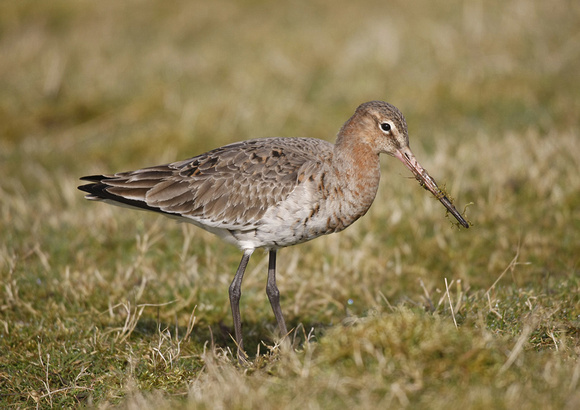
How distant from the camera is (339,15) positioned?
49.9 feet

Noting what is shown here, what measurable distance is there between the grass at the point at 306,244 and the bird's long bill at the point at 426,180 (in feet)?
2.07

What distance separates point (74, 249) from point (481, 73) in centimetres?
710

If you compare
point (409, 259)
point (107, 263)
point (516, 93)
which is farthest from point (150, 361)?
point (516, 93)

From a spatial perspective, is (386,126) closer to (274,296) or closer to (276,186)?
(276,186)

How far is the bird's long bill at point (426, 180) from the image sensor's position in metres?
5.30

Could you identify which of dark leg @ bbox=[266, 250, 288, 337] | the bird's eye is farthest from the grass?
the bird's eye

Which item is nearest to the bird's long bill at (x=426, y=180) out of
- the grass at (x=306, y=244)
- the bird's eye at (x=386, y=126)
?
the bird's eye at (x=386, y=126)

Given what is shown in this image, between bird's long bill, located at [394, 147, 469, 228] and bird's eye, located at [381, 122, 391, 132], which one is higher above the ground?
bird's eye, located at [381, 122, 391, 132]

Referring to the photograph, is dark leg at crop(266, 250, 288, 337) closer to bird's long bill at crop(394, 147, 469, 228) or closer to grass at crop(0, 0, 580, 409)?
grass at crop(0, 0, 580, 409)

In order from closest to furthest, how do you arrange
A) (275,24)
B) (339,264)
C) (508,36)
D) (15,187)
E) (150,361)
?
1. (150,361)
2. (339,264)
3. (15,187)
4. (508,36)
5. (275,24)

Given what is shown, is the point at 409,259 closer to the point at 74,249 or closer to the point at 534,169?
the point at 534,169

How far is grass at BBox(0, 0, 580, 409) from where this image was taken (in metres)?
3.94

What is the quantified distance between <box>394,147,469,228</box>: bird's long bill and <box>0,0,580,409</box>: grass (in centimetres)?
63

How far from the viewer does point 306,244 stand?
7391mm
